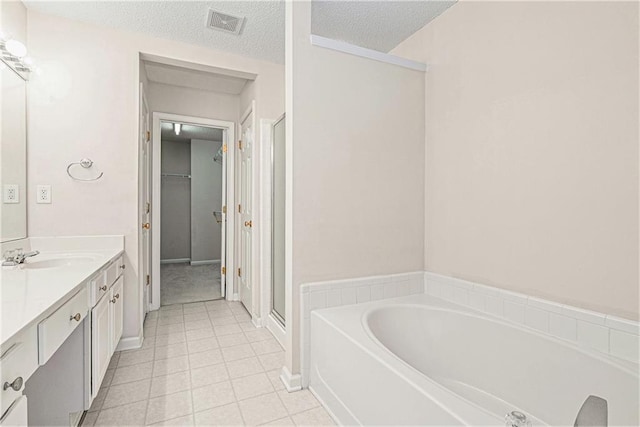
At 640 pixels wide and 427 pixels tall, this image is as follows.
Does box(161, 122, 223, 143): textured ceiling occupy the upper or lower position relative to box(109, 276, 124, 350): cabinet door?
upper

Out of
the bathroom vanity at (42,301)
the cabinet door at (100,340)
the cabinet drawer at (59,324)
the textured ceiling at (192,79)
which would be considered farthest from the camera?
the textured ceiling at (192,79)

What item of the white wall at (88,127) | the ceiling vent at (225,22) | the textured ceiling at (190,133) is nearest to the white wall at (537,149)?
the ceiling vent at (225,22)

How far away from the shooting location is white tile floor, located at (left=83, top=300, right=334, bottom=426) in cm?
164

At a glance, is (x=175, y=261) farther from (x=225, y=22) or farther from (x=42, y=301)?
(x=42, y=301)

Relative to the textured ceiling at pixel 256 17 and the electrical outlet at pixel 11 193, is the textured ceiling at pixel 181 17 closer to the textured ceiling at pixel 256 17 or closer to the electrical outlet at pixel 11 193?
the textured ceiling at pixel 256 17

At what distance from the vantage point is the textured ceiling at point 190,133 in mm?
5102

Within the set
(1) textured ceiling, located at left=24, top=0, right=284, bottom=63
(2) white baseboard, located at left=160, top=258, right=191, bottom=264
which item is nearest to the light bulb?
(1) textured ceiling, located at left=24, top=0, right=284, bottom=63

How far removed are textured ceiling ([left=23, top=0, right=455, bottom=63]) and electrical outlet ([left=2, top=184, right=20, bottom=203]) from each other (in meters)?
1.25

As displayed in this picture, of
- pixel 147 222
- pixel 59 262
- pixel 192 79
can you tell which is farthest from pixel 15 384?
pixel 192 79

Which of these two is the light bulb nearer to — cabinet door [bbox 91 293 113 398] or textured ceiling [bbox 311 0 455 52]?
cabinet door [bbox 91 293 113 398]

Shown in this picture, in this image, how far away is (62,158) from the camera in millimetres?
2268

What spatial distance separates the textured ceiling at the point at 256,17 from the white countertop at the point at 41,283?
1.60 m

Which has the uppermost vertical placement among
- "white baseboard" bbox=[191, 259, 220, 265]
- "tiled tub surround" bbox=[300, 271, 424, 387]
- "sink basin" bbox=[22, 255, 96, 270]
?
"sink basin" bbox=[22, 255, 96, 270]

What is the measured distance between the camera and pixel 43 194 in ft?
7.27
